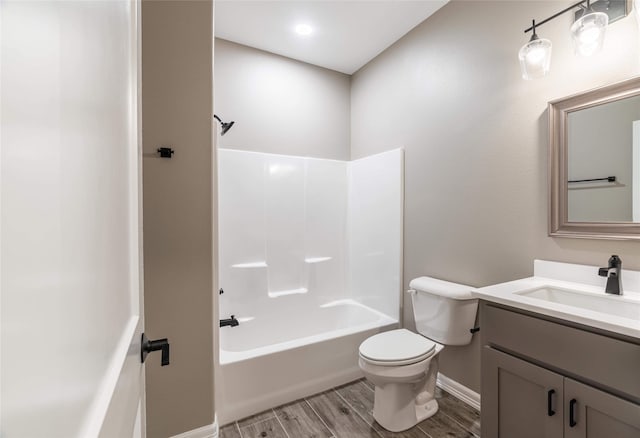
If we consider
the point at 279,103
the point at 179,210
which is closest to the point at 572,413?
the point at 179,210

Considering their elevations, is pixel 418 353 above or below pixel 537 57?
below

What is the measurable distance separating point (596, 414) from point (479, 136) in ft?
4.96

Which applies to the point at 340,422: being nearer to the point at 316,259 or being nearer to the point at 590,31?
the point at 316,259

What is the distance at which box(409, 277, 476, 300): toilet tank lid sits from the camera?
6.18ft

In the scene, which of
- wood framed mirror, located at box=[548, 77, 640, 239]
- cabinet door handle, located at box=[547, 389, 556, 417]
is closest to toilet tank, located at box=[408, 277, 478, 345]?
wood framed mirror, located at box=[548, 77, 640, 239]

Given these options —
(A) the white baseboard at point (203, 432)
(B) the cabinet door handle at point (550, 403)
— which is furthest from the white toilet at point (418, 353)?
(A) the white baseboard at point (203, 432)

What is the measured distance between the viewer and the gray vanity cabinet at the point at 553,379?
0.99 metres

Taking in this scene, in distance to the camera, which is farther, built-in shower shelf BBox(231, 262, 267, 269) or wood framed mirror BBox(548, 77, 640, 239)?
built-in shower shelf BBox(231, 262, 267, 269)

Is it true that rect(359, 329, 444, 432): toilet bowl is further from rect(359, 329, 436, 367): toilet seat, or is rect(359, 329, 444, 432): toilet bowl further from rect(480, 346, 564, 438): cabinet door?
rect(480, 346, 564, 438): cabinet door

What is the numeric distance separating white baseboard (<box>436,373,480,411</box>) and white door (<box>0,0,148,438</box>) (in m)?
2.09

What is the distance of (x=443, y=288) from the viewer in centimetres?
198

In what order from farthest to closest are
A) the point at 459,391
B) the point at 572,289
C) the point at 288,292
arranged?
1. the point at 288,292
2. the point at 459,391
3. the point at 572,289

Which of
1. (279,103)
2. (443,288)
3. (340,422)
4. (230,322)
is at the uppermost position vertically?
(279,103)

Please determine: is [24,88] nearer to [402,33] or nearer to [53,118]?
[53,118]
